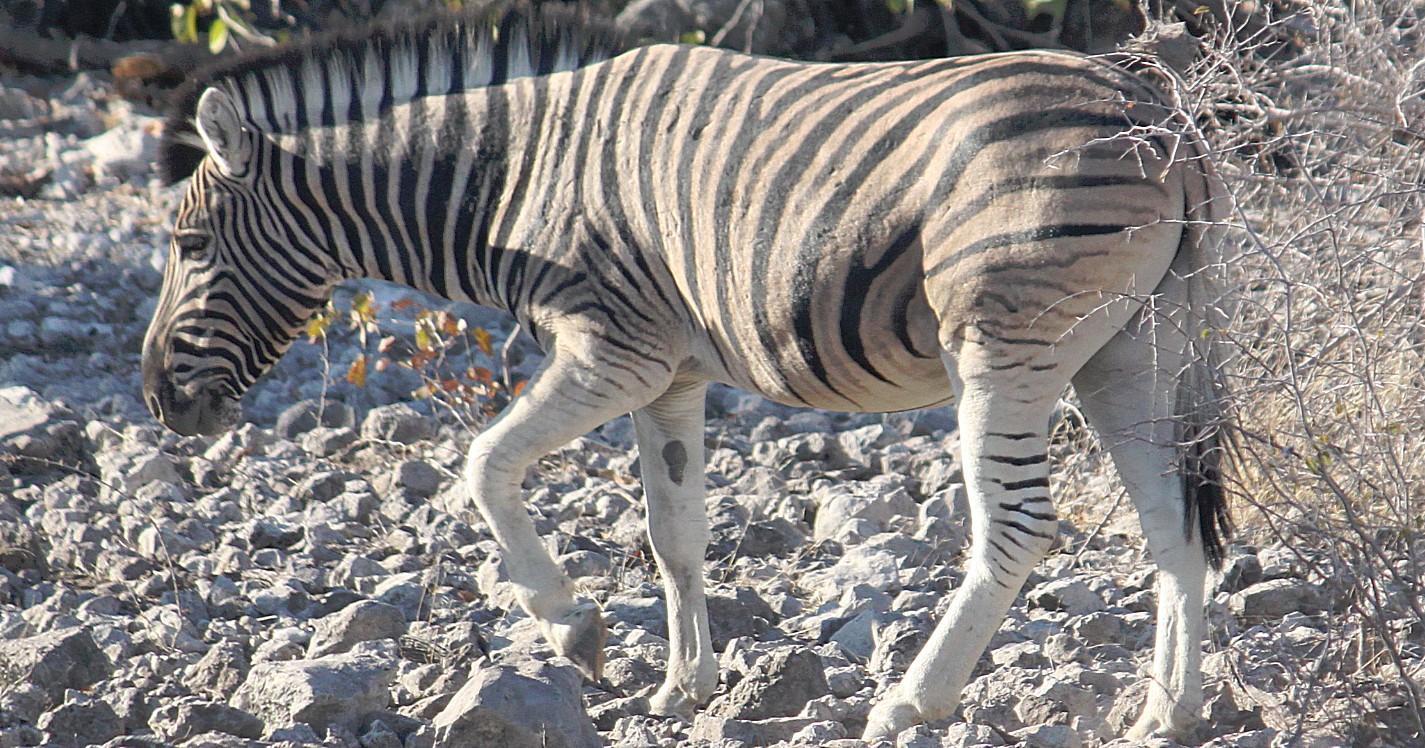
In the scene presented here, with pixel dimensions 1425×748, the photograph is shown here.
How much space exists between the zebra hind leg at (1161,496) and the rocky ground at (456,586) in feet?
0.36

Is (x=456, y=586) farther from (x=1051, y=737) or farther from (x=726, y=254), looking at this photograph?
(x=1051, y=737)

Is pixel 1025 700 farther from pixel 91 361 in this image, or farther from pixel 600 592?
pixel 91 361

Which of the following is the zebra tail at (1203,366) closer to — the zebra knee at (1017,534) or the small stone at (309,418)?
the zebra knee at (1017,534)

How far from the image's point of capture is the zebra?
380 cm

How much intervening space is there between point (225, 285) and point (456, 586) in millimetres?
1369

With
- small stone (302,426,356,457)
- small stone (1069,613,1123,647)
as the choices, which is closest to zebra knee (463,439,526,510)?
small stone (1069,613,1123,647)

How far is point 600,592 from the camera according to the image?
5367 mm

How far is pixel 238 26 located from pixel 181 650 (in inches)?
Answer: 221

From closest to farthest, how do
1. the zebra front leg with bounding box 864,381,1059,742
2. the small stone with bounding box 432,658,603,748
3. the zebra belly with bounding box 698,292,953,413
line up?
1. the small stone with bounding box 432,658,603,748
2. the zebra front leg with bounding box 864,381,1059,742
3. the zebra belly with bounding box 698,292,953,413

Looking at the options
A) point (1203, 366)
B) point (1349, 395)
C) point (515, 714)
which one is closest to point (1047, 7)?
point (1349, 395)

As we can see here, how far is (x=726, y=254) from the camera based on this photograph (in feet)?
14.0

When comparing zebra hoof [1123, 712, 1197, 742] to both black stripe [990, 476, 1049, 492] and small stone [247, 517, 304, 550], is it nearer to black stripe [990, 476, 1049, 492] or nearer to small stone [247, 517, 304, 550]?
black stripe [990, 476, 1049, 492]

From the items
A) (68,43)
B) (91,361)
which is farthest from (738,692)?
(68,43)

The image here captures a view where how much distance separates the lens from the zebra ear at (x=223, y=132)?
4.66 m
